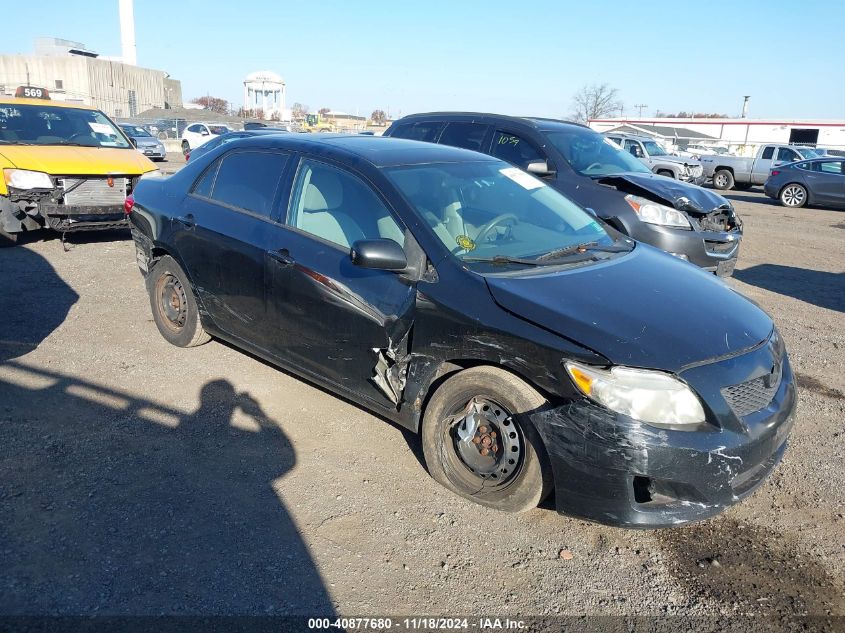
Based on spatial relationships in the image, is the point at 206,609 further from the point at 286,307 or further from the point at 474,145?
the point at 474,145

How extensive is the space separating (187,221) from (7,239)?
5369mm

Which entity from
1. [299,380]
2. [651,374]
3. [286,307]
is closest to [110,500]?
[286,307]

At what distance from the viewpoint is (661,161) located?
66.5 feet

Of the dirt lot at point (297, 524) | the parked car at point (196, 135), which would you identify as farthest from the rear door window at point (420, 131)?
the parked car at point (196, 135)

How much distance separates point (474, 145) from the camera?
812 cm

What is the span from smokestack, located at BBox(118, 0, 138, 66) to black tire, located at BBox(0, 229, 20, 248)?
77.1 m

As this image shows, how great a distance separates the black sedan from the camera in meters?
2.84

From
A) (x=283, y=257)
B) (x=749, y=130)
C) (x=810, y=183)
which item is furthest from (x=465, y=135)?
(x=749, y=130)

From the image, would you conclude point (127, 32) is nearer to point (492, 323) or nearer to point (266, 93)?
point (266, 93)

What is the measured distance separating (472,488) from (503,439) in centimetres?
37

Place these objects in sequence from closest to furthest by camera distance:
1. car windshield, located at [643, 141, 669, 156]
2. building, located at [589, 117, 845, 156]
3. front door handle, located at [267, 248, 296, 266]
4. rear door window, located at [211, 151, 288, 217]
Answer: front door handle, located at [267, 248, 296, 266] → rear door window, located at [211, 151, 288, 217] → car windshield, located at [643, 141, 669, 156] → building, located at [589, 117, 845, 156]

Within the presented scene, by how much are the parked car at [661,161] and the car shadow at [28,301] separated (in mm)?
15380

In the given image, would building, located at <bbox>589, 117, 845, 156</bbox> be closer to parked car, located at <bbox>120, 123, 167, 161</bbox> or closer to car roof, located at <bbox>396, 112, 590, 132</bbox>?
parked car, located at <bbox>120, 123, 167, 161</bbox>

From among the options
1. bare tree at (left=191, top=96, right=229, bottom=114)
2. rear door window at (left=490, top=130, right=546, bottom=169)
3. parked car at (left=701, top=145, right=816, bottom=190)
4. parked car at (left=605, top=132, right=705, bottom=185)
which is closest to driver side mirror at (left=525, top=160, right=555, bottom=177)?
rear door window at (left=490, top=130, right=546, bottom=169)
